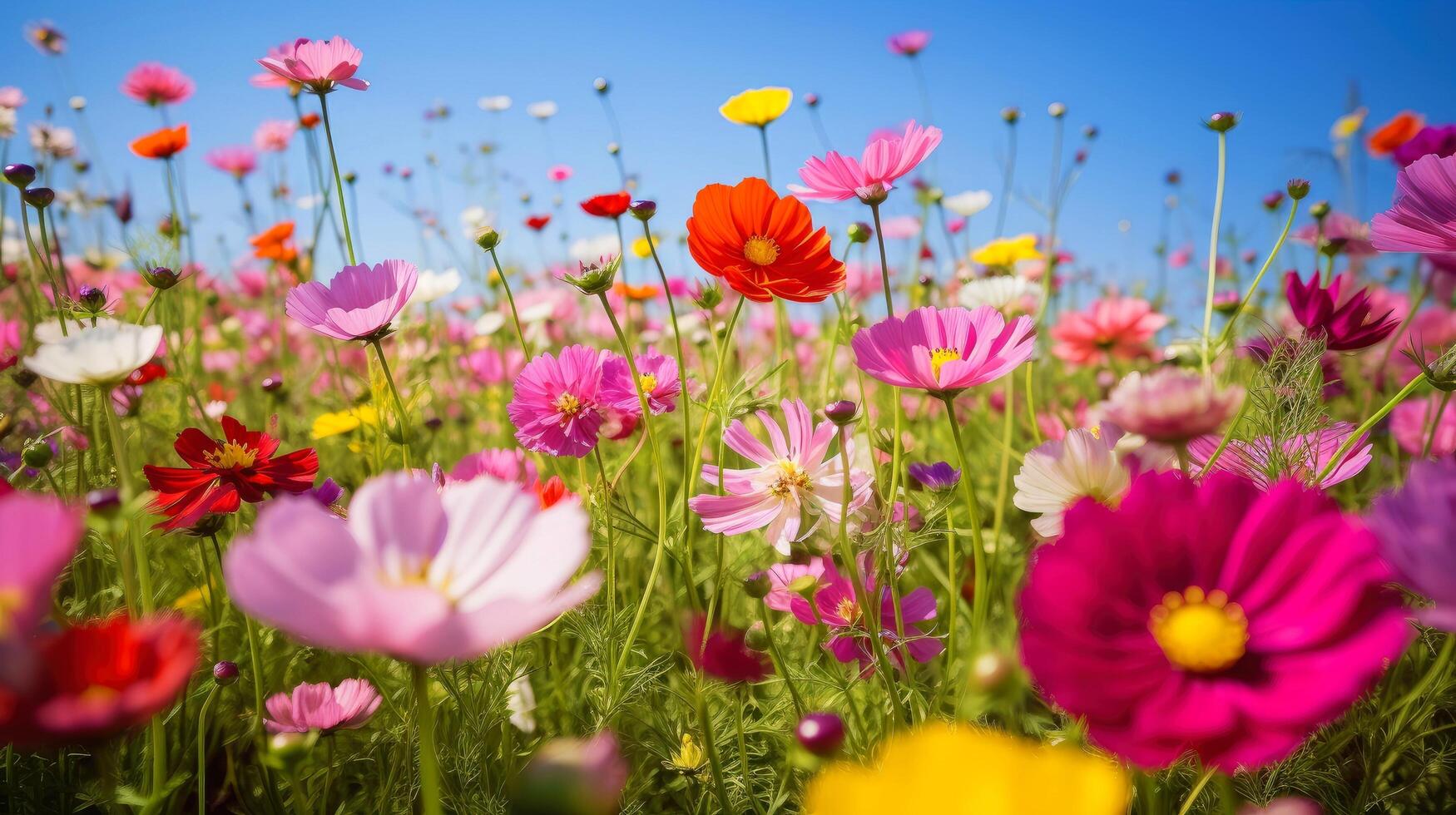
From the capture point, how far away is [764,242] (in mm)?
696

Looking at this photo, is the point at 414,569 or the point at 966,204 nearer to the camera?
the point at 414,569

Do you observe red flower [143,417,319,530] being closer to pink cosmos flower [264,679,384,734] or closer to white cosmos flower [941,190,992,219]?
pink cosmos flower [264,679,384,734]

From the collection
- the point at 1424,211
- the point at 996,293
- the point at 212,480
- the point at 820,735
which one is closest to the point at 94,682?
the point at 820,735

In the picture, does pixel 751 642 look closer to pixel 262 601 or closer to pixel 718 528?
pixel 718 528

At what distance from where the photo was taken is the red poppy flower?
0.82m

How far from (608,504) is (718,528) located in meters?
0.09

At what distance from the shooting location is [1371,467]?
1140 mm

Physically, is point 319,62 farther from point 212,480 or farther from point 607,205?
point 212,480

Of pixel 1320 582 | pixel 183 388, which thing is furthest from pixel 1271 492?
pixel 183 388

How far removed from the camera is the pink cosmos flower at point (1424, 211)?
0.51 meters

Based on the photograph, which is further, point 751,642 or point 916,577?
point 916,577

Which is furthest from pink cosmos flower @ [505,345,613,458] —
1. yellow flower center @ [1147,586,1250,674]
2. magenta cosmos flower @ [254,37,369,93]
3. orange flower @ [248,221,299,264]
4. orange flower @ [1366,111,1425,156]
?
orange flower @ [1366,111,1425,156]

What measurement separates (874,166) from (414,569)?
50 centimetres

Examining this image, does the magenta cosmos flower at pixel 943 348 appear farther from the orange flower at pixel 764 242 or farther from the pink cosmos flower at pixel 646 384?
the pink cosmos flower at pixel 646 384
